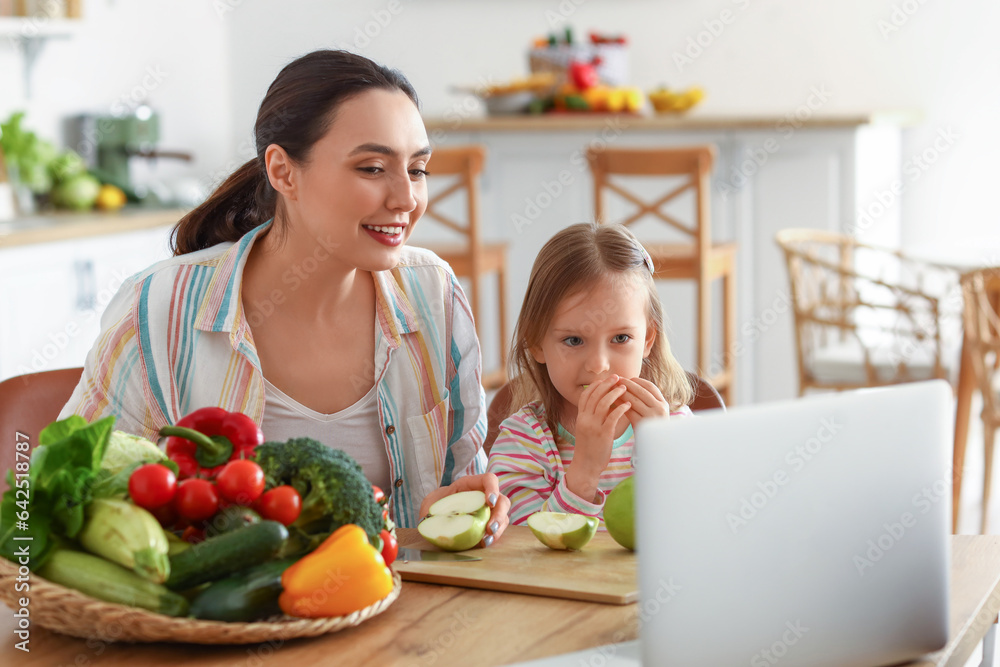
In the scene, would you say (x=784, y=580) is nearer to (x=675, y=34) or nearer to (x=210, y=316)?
(x=210, y=316)

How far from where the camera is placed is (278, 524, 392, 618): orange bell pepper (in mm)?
858

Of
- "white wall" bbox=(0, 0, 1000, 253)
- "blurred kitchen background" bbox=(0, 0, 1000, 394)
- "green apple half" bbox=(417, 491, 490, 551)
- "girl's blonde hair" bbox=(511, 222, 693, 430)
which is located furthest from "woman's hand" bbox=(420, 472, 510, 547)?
"white wall" bbox=(0, 0, 1000, 253)

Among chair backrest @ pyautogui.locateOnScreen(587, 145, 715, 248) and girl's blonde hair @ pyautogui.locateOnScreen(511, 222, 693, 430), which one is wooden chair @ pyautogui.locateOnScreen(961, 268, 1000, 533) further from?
girl's blonde hair @ pyautogui.locateOnScreen(511, 222, 693, 430)

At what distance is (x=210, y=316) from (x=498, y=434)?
435mm

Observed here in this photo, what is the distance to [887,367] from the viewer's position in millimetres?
2963

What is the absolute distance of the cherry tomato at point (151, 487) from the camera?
85 cm

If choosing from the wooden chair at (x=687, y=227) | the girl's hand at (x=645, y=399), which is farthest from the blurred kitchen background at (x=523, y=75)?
the girl's hand at (x=645, y=399)

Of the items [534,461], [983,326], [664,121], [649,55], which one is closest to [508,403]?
[534,461]

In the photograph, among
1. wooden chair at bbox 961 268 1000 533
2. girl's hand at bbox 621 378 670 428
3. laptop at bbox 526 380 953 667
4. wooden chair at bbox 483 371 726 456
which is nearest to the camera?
laptop at bbox 526 380 953 667

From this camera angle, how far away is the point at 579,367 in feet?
4.72

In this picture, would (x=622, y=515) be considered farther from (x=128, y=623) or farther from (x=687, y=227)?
(x=687, y=227)

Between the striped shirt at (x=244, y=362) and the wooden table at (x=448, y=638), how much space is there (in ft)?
1.70

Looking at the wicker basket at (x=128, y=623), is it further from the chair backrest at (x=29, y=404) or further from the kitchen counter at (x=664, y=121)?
the kitchen counter at (x=664, y=121)

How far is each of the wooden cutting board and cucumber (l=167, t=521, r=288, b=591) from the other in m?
0.20
